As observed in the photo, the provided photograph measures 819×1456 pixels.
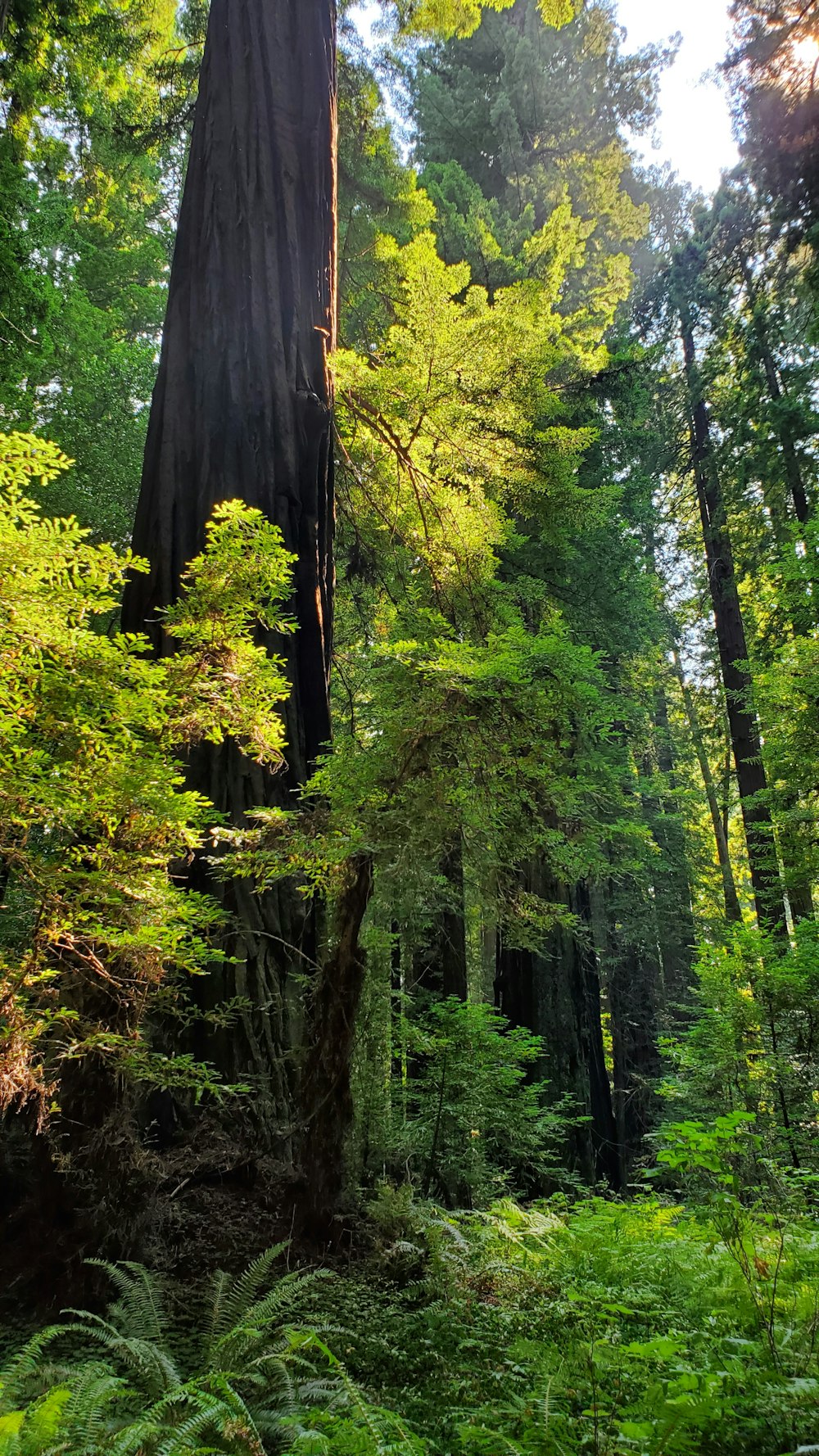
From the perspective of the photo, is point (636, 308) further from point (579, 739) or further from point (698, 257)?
point (579, 739)

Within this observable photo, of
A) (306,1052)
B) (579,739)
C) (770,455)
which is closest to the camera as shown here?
(306,1052)

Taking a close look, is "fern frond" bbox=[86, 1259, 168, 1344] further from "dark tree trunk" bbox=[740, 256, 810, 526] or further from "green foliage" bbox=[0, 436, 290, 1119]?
"dark tree trunk" bbox=[740, 256, 810, 526]

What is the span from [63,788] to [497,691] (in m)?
1.61

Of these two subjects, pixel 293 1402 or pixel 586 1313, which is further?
pixel 586 1313

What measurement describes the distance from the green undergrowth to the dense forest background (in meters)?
0.02

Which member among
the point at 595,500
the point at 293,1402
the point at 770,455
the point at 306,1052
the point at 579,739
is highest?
the point at 770,455

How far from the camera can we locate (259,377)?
5.25m

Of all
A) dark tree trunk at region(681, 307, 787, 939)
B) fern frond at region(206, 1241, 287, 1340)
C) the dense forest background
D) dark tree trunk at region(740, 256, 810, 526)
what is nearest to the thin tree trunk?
dark tree trunk at region(681, 307, 787, 939)

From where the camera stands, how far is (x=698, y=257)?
11602 mm

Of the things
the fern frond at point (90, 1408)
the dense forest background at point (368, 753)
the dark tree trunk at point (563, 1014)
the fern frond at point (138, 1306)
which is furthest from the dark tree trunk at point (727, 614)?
the fern frond at point (90, 1408)

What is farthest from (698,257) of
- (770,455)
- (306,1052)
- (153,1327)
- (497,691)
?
(153,1327)

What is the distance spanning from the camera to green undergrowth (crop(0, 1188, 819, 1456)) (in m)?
1.80

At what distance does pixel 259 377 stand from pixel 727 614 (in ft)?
31.3

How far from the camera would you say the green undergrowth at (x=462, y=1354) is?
1.80 metres
